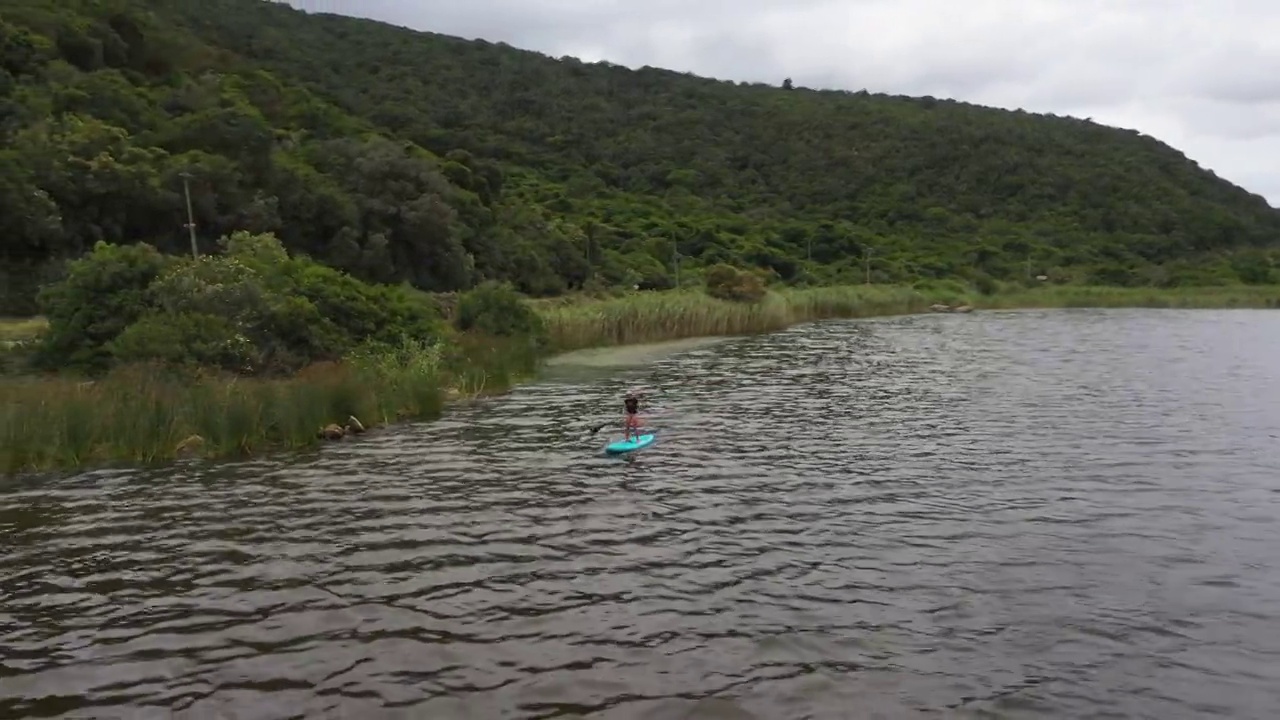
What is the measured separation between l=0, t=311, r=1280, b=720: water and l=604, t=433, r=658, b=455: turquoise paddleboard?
357 millimetres

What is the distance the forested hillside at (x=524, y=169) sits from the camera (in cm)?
3925

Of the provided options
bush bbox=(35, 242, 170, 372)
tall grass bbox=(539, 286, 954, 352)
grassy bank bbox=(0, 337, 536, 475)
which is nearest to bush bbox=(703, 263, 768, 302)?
tall grass bbox=(539, 286, 954, 352)

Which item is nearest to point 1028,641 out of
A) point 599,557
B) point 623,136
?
point 599,557

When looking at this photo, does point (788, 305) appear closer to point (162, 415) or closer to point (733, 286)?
point (733, 286)

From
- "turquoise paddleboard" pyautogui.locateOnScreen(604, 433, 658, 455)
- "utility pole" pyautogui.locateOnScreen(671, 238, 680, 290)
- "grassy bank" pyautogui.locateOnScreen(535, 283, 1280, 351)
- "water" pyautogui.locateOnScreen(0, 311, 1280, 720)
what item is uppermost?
"utility pole" pyautogui.locateOnScreen(671, 238, 680, 290)

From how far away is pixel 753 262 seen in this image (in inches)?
3147

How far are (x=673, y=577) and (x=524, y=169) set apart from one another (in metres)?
89.7

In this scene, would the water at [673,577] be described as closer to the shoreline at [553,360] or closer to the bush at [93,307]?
the shoreline at [553,360]

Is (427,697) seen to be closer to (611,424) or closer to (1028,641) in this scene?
(1028,641)

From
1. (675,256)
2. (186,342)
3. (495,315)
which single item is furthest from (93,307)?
(675,256)

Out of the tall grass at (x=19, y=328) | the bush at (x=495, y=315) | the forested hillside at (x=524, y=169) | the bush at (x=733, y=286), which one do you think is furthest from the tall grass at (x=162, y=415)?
the bush at (x=733, y=286)

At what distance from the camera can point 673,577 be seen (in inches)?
399

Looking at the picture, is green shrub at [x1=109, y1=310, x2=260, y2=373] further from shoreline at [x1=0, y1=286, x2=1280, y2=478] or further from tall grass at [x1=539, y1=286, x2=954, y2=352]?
tall grass at [x1=539, y1=286, x2=954, y2=352]

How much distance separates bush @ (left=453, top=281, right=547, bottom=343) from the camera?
30469 millimetres
